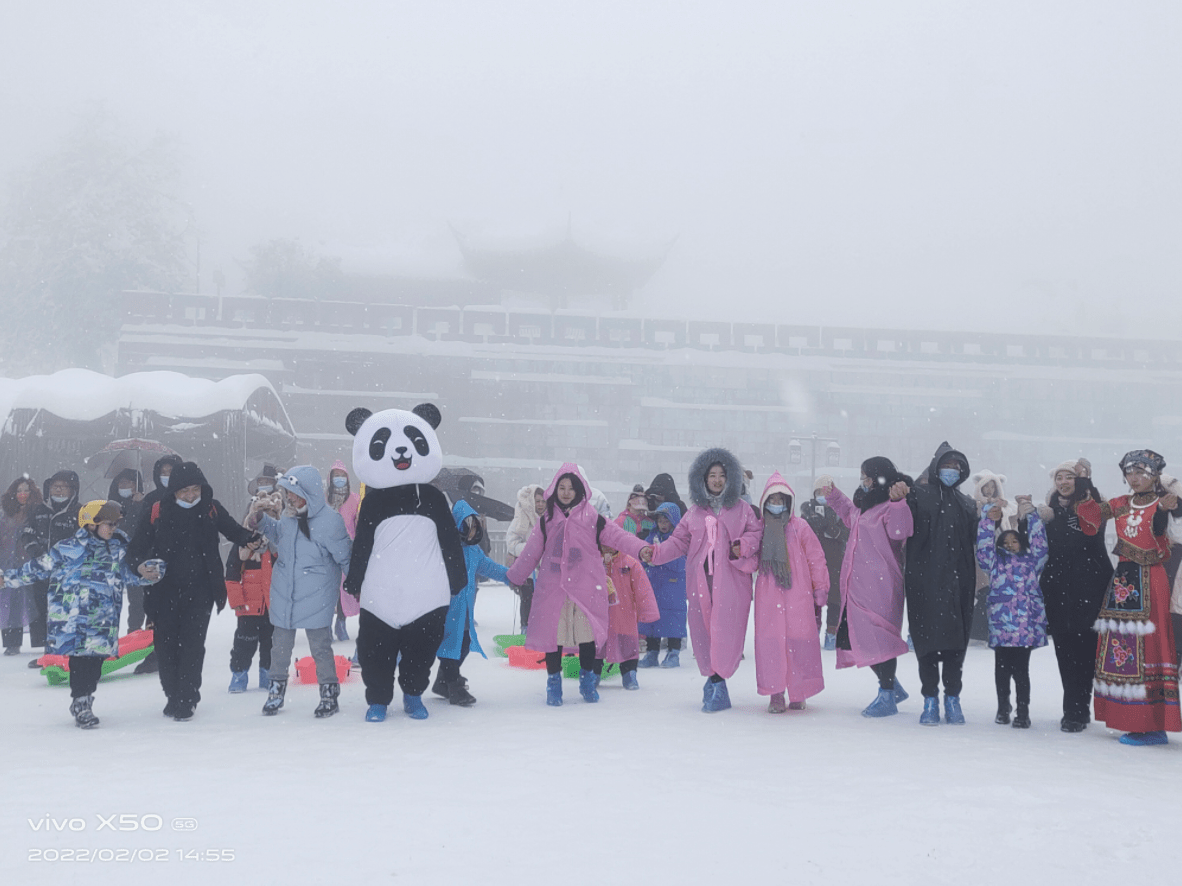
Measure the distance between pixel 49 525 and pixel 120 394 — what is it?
9509mm

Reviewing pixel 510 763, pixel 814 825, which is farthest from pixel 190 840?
pixel 814 825

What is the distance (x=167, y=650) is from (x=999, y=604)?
396 centimetres

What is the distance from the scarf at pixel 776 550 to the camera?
493 centimetres

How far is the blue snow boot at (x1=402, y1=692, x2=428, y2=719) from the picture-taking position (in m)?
4.69

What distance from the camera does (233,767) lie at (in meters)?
3.56

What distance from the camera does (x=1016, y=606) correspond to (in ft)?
14.9

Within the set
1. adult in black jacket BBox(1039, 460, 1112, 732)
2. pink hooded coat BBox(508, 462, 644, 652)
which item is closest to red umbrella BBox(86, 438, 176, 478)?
pink hooded coat BBox(508, 462, 644, 652)

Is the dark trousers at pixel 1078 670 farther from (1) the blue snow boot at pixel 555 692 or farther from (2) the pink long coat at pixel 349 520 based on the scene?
(2) the pink long coat at pixel 349 520

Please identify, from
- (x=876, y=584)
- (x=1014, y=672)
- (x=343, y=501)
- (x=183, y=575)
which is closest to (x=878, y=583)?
(x=876, y=584)

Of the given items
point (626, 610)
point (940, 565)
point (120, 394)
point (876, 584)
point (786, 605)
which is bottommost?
point (626, 610)

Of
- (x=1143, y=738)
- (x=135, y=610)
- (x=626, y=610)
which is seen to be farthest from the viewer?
(x=135, y=610)

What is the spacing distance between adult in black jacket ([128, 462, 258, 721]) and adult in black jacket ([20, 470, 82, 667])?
2534mm

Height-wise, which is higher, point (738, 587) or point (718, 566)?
point (718, 566)

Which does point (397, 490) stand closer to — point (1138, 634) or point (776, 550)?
point (776, 550)
